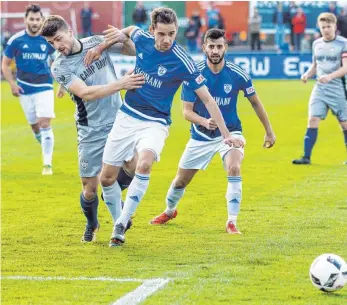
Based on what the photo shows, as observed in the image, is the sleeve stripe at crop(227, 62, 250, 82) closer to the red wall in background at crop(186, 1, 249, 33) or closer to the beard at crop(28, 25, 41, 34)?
the beard at crop(28, 25, 41, 34)

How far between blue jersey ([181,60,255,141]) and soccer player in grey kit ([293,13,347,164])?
5212mm

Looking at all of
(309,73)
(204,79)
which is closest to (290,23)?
(309,73)

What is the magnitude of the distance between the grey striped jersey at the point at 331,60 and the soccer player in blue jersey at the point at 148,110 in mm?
6373

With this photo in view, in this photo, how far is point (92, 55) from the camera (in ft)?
30.1

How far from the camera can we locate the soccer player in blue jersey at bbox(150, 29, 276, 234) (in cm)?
981

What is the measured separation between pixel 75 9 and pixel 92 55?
3795cm

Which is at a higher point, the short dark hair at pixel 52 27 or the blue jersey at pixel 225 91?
the short dark hair at pixel 52 27

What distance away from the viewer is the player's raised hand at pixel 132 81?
876 cm

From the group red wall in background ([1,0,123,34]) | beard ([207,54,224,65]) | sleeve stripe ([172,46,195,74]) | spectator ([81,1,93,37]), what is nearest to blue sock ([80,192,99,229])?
sleeve stripe ([172,46,195,74])

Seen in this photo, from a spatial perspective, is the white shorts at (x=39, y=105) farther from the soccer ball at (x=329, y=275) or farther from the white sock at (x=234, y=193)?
the soccer ball at (x=329, y=275)

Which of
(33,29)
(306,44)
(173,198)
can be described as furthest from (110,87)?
(306,44)

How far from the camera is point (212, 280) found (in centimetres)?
775

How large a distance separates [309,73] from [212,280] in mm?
8150

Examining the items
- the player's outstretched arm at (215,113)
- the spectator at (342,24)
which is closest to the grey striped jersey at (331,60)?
the player's outstretched arm at (215,113)
